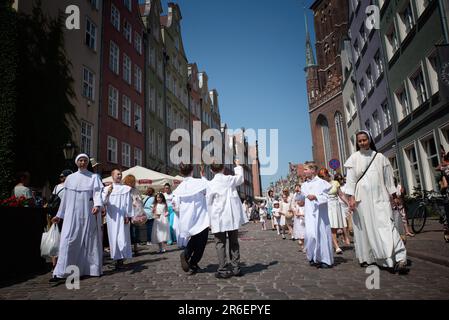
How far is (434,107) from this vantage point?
13156 millimetres

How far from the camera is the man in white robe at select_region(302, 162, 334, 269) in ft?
18.3

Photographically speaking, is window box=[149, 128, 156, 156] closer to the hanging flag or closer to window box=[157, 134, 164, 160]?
window box=[157, 134, 164, 160]

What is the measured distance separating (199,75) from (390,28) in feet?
101

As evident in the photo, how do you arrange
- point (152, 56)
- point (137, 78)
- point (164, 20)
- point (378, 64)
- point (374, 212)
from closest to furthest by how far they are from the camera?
point (374, 212), point (378, 64), point (137, 78), point (152, 56), point (164, 20)

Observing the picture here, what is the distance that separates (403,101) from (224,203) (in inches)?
654

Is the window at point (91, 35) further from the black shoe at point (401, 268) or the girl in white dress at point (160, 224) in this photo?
the black shoe at point (401, 268)

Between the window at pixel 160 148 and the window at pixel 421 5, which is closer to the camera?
the window at pixel 421 5

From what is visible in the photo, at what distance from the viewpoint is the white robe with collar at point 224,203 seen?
5.14m

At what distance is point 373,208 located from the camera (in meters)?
4.90

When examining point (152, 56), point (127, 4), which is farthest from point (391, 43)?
point (152, 56)

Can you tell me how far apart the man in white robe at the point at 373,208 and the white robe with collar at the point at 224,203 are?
184 centimetres

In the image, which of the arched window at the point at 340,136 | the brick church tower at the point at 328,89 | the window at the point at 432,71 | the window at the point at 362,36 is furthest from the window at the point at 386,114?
the arched window at the point at 340,136

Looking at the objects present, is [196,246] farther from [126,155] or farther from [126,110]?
[126,110]

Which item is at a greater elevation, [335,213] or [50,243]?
[335,213]
